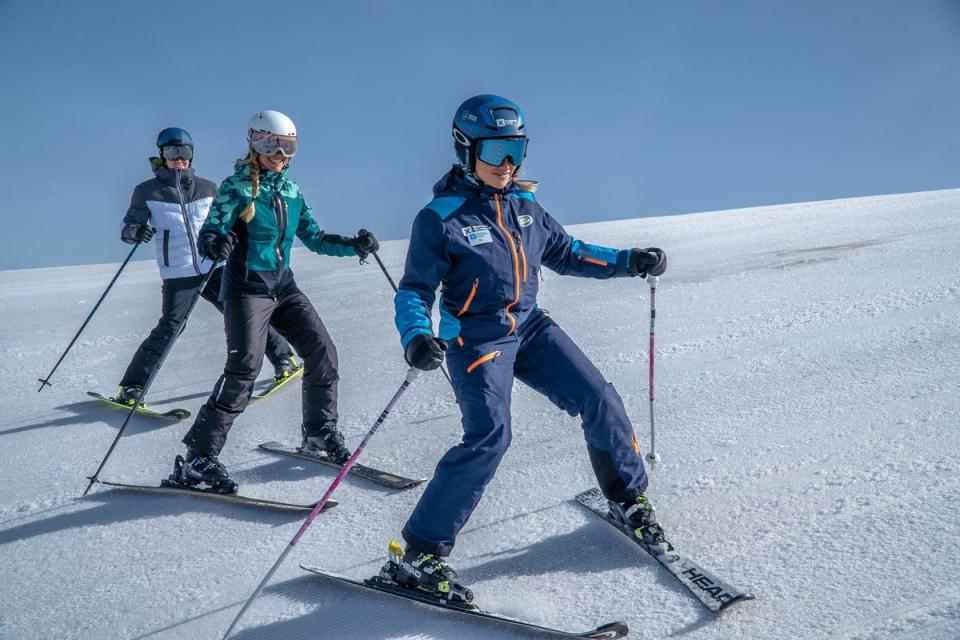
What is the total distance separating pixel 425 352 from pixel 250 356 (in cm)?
202

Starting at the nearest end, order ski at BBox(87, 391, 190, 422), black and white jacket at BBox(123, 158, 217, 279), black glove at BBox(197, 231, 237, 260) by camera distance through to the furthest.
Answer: black glove at BBox(197, 231, 237, 260) → ski at BBox(87, 391, 190, 422) → black and white jacket at BBox(123, 158, 217, 279)

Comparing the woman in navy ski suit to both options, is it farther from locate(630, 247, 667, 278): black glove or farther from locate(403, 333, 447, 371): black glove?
locate(630, 247, 667, 278): black glove

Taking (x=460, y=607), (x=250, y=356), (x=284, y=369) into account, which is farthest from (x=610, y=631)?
(x=284, y=369)

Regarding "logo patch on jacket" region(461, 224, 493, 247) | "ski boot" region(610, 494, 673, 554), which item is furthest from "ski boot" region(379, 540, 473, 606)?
"logo patch on jacket" region(461, 224, 493, 247)

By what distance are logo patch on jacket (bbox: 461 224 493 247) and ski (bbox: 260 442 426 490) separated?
1774 mm

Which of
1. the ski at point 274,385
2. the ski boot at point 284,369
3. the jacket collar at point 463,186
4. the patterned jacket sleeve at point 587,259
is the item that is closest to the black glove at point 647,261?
the patterned jacket sleeve at point 587,259

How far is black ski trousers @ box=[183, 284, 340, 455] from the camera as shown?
14.3 ft

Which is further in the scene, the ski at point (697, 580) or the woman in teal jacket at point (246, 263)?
the woman in teal jacket at point (246, 263)

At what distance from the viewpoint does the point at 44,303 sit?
42.3 ft

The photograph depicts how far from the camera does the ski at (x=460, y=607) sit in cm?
259

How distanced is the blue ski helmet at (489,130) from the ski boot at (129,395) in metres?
4.73

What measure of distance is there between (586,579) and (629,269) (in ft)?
5.25

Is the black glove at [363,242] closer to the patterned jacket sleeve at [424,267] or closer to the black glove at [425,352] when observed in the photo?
the patterned jacket sleeve at [424,267]

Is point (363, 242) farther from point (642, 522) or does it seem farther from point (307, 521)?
point (642, 522)
